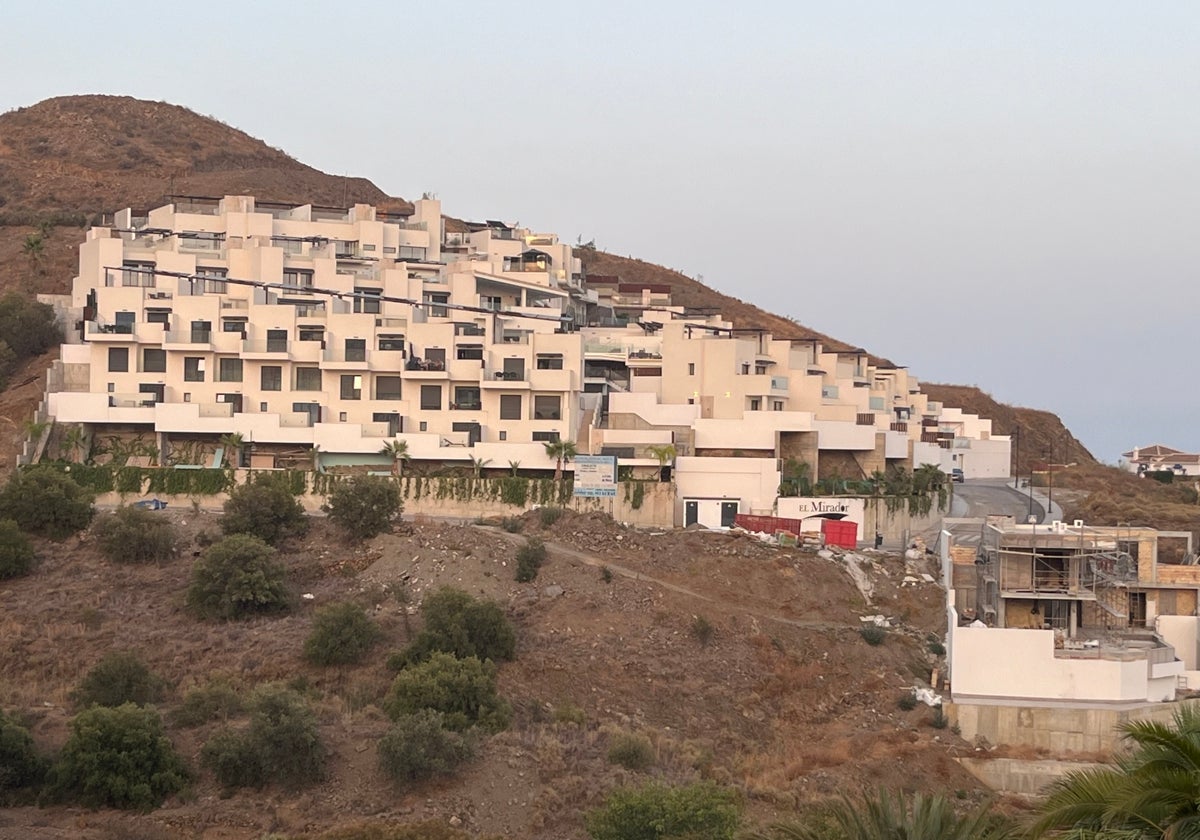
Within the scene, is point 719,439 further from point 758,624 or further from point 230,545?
point 230,545

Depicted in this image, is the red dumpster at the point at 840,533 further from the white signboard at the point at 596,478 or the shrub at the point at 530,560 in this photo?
the shrub at the point at 530,560

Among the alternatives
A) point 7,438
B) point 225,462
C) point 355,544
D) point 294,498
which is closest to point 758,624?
point 355,544

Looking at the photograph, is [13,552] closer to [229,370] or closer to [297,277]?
[229,370]

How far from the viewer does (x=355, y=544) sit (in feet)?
143

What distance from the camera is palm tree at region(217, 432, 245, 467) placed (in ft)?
167

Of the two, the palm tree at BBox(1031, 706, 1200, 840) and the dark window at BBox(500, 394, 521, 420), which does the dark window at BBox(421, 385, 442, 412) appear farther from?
the palm tree at BBox(1031, 706, 1200, 840)

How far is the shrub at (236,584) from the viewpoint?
38719 millimetres

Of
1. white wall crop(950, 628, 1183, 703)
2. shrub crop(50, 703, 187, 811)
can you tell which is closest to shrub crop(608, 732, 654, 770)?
shrub crop(50, 703, 187, 811)

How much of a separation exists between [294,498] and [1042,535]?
23069 mm

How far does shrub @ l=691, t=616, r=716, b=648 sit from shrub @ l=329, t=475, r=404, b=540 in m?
10.4

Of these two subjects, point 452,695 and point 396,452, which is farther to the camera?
point 396,452

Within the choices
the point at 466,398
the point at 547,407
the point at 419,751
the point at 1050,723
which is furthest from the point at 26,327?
the point at 1050,723

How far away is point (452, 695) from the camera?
3231 cm

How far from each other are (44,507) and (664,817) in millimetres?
26227
